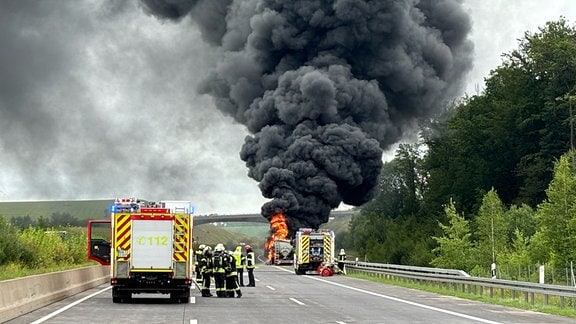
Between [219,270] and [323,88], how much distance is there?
3926cm

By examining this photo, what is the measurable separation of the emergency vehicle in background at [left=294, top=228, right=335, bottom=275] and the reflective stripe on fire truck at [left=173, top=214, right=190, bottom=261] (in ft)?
85.9

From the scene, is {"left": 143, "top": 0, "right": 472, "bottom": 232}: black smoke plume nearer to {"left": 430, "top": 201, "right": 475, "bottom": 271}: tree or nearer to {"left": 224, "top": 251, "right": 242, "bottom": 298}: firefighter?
{"left": 430, "top": 201, "right": 475, "bottom": 271}: tree

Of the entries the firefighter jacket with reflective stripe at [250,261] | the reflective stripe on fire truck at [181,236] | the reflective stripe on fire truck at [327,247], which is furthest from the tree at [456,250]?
the reflective stripe on fire truck at [181,236]

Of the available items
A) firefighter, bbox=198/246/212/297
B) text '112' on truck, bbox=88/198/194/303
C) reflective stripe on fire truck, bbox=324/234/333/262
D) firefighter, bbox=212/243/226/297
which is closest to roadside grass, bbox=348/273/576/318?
firefighter, bbox=212/243/226/297

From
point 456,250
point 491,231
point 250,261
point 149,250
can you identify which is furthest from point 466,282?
point 456,250


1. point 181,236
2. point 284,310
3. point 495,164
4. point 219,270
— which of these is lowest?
point 284,310

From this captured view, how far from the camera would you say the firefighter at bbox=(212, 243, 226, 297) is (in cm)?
2620

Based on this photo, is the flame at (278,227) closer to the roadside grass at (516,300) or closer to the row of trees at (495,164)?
the row of trees at (495,164)

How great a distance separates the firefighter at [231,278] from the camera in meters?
26.0

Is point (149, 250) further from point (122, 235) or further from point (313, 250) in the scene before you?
point (313, 250)

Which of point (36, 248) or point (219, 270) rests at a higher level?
point (36, 248)

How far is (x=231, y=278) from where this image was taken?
86.5 ft

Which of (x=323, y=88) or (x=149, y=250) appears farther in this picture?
(x=323, y=88)

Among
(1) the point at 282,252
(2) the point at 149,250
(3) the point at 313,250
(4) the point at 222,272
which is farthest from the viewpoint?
(1) the point at 282,252
